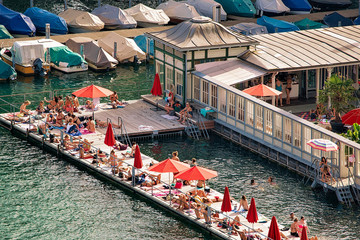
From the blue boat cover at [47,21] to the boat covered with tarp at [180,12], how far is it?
13.6 meters

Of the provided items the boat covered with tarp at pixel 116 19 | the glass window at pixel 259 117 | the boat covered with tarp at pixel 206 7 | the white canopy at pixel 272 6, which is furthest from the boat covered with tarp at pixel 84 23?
the glass window at pixel 259 117

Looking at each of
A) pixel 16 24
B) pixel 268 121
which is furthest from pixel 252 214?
pixel 16 24

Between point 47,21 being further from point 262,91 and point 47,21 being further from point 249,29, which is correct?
point 262,91

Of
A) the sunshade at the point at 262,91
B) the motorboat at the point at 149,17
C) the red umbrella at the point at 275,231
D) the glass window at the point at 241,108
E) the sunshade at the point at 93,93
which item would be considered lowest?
Answer: the red umbrella at the point at 275,231

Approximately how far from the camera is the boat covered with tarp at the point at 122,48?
84.1 m

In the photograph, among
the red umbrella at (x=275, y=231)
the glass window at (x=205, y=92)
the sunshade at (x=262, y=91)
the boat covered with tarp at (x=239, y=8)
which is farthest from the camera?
the boat covered with tarp at (x=239, y=8)

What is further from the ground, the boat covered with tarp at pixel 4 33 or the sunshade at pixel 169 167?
the boat covered with tarp at pixel 4 33

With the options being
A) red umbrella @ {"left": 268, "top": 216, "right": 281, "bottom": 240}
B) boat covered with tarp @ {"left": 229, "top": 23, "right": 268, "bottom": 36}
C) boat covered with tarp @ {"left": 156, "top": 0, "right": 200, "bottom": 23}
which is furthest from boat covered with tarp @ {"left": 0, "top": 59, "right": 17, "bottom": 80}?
red umbrella @ {"left": 268, "top": 216, "right": 281, "bottom": 240}

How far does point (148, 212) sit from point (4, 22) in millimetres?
46219

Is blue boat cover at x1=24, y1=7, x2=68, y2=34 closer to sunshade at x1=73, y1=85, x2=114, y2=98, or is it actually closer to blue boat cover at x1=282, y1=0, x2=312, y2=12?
sunshade at x1=73, y1=85, x2=114, y2=98

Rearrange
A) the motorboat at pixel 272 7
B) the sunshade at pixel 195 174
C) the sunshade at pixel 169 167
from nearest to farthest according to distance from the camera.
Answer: the sunshade at pixel 195 174
the sunshade at pixel 169 167
the motorboat at pixel 272 7

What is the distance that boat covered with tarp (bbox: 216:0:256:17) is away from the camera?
102 m

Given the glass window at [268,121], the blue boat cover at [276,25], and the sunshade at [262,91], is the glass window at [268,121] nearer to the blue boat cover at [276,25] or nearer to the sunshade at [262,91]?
the sunshade at [262,91]

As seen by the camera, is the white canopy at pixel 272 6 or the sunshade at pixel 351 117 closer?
the sunshade at pixel 351 117
